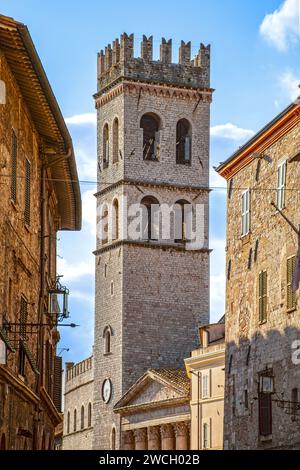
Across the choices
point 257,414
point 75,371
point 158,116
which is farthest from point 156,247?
point 257,414

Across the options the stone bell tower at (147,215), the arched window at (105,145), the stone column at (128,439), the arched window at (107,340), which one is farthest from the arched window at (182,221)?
the stone column at (128,439)

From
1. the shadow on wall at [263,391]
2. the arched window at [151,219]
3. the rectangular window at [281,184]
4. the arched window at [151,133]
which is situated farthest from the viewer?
the arched window at [151,133]

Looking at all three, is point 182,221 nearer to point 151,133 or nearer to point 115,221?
point 115,221

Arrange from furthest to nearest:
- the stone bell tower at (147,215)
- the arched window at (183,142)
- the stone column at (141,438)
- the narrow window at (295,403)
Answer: the arched window at (183,142), the stone bell tower at (147,215), the stone column at (141,438), the narrow window at (295,403)

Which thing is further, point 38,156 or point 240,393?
point 240,393

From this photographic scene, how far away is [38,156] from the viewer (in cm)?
3497

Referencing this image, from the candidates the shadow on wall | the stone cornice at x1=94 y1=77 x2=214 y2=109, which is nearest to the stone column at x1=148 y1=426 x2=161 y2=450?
the stone cornice at x1=94 y1=77 x2=214 y2=109

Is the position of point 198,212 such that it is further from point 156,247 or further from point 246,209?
point 246,209

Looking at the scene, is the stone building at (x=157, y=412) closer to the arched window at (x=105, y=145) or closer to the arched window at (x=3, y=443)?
the arched window at (x=105, y=145)

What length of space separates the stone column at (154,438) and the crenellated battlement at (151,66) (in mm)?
20448

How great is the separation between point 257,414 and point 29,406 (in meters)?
8.79

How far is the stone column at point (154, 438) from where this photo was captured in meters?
77.0

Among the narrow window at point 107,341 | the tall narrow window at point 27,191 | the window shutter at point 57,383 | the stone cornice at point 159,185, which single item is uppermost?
the stone cornice at point 159,185

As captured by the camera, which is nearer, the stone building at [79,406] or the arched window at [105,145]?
the arched window at [105,145]
